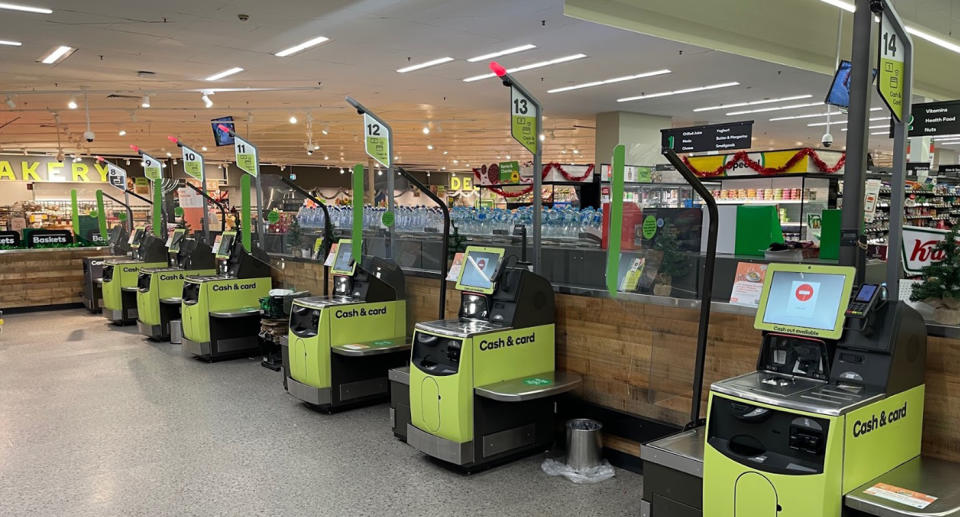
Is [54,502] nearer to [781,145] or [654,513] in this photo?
[654,513]

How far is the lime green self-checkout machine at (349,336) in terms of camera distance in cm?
527

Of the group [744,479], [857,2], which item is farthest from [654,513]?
[857,2]

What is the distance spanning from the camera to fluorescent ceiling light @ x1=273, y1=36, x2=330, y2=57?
7.88 metres

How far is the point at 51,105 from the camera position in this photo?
41.3 ft

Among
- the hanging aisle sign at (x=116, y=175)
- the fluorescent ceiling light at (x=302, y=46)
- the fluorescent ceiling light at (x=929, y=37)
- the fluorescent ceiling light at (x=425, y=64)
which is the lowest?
the hanging aisle sign at (x=116, y=175)

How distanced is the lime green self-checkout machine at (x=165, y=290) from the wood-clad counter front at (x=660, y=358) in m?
5.70

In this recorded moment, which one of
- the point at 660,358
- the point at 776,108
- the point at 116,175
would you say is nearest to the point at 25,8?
the point at 116,175

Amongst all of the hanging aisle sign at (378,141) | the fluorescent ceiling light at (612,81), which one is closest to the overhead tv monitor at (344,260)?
the hanging aisle sign at (378,141)

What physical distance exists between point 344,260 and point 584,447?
2.78m

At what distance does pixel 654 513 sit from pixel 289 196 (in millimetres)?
7722

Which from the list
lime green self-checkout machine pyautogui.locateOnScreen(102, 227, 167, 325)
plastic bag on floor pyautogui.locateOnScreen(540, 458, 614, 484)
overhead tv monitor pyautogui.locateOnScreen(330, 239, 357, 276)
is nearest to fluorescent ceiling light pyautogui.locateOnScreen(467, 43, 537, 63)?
overhead tv monitor pyautogui.locateOnScreen(330, 239, 357, 276)

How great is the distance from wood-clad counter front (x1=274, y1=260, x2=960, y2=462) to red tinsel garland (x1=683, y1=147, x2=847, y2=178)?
4671 millimetres

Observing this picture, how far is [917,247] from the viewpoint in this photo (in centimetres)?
341

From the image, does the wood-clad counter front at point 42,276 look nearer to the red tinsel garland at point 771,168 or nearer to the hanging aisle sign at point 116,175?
the hanging aisle sign at point 116,175
